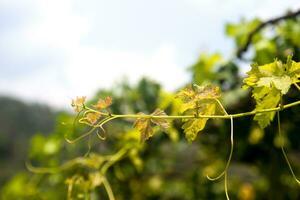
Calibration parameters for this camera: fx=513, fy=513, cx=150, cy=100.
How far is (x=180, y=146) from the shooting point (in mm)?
2096

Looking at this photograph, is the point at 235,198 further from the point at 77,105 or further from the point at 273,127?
the point at 77,105

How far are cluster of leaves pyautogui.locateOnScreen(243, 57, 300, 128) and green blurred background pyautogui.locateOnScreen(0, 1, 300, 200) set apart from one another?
54cm

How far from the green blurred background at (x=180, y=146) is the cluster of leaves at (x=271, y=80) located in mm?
543

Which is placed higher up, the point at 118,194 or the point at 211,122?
the point at 211,122

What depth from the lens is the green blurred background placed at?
1461 mm

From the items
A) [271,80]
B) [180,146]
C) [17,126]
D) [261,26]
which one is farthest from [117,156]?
[17,126]

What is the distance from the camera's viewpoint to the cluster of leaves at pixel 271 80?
62 cm

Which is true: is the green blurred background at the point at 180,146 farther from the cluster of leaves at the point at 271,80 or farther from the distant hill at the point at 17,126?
the distant hill at the point at 17,126

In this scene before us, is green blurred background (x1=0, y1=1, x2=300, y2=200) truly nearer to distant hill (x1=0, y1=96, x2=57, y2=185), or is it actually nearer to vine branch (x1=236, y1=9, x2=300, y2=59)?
vine branch (x1=236, y1=9, x2=300, y2=59)

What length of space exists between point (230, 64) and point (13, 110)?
66.3 ft

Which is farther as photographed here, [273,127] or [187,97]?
[273,127]

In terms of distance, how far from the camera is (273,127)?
1.61 metres

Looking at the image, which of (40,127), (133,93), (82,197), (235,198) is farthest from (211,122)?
(40,127)

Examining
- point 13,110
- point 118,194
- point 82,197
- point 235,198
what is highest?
point 13,110
